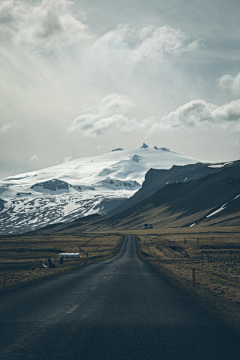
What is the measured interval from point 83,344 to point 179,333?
3.25 meters

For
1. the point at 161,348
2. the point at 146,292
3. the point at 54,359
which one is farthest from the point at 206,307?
the point at 54,359

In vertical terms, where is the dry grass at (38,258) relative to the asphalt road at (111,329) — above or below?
below

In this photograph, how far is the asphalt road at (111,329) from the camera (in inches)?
318

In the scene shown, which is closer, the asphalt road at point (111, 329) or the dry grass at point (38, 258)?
the asphalt road at point (111, 329)

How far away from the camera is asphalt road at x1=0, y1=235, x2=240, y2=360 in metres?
8.08

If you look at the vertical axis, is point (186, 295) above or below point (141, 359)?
below

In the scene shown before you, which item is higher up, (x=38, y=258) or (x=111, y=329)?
(x=111, y=329)

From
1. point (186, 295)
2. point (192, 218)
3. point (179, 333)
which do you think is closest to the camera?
point (179, 333)

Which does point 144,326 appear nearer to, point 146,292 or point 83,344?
point 83,344

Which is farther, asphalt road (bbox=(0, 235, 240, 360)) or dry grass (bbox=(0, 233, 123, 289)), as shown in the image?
dry grass (bbox=(0, 233, 123, 289))

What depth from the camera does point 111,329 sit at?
33.8 ft

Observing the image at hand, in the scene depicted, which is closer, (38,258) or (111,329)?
(111,329)

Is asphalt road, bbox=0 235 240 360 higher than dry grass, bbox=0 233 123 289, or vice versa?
asphalt road, bbox=0 235 240 360

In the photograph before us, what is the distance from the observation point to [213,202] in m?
196
